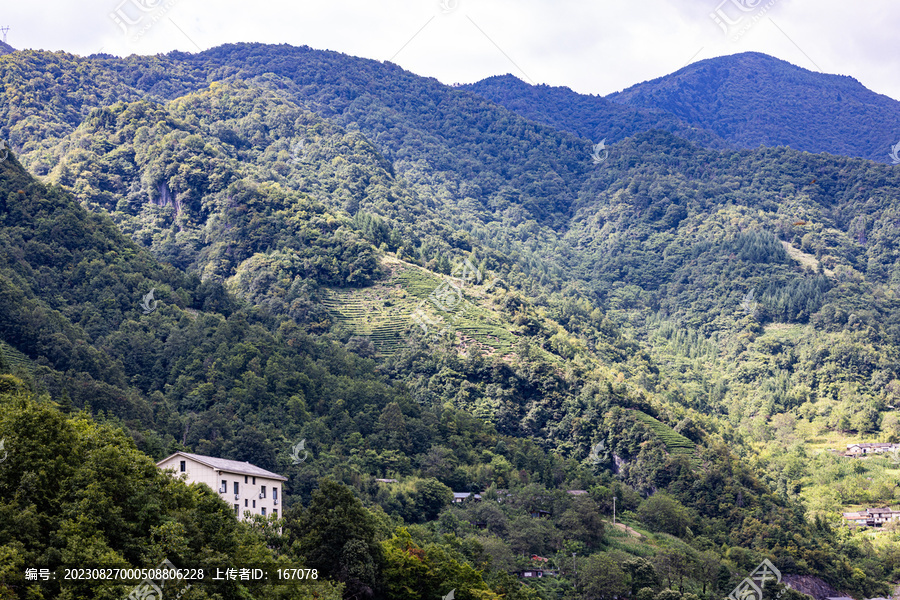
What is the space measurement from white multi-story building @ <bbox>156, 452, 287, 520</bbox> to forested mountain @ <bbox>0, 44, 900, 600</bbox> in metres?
2.98

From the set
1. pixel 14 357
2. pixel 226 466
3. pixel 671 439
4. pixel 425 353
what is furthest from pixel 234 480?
pixel 671 439

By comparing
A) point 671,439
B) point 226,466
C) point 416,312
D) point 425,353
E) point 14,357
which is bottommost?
point 226,466

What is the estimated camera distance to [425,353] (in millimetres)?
91562

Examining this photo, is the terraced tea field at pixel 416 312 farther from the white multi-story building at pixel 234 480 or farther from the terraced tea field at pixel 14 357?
the white multi-story building at pixel 234 480

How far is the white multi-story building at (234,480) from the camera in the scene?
145 feet

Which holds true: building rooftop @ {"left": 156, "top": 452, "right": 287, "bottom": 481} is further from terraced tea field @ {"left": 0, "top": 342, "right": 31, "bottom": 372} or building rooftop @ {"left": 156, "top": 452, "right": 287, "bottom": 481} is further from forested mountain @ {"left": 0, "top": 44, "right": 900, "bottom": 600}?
terraced tea field @ {"left": 0, "top": 342, "right": 31, "bottom": 372}

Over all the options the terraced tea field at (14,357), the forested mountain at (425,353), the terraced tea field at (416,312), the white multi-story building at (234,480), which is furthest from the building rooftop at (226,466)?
the terraced tea field at (416,312)

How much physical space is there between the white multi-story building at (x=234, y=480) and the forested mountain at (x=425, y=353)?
298 centimetres

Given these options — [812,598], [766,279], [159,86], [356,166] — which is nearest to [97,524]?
[812,598]

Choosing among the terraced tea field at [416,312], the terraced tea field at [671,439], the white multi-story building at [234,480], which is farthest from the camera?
the terraced tea field at [416,312]

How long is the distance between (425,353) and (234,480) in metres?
46.5

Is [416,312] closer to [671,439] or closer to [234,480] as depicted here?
[671,439]

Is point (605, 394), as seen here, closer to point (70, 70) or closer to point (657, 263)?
point (657, 263)

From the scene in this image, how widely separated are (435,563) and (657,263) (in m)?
125
